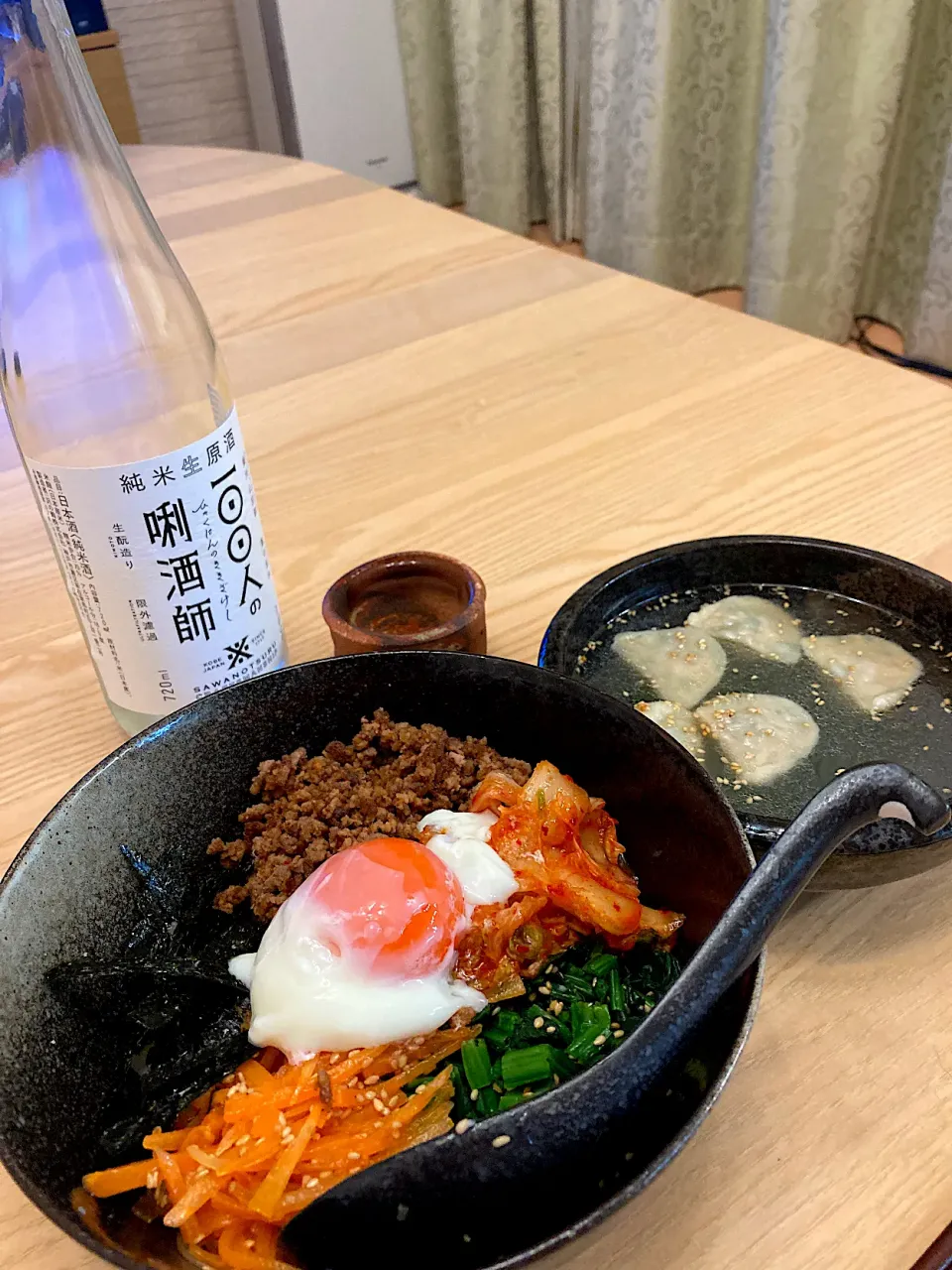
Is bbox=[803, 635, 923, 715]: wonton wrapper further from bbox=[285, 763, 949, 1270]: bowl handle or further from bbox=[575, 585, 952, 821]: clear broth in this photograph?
bbox=[285, 763, 949, 1270]: bowl handle

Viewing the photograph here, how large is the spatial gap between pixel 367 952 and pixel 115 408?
556 millimetres

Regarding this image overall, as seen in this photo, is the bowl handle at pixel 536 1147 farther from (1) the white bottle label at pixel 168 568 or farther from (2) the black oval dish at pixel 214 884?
(1) the white bottle label at pixel 168 568

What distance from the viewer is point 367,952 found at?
23.3 inches

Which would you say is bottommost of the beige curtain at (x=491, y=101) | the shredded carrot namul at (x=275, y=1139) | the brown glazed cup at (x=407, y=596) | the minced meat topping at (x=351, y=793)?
the beige curtain at (x=491, y=101)

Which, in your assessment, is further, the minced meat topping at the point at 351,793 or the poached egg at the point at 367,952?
the minced meat topping at the point at 351,793

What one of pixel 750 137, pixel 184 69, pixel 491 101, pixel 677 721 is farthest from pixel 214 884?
pixel 184 69

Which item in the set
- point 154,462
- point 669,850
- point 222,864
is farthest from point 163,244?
point 669,850

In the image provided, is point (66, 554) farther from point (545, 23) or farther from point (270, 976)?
point (545, 23)

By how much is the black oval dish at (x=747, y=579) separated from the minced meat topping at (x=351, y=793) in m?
0.10

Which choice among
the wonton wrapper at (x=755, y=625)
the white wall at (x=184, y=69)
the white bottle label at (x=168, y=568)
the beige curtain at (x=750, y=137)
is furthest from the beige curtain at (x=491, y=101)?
the white bottle label at (x=168, y=568)

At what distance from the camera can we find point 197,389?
916mm

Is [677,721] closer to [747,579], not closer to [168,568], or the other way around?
[747,579]

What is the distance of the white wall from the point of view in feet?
12.9

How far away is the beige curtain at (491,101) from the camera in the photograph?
135 inches
